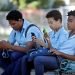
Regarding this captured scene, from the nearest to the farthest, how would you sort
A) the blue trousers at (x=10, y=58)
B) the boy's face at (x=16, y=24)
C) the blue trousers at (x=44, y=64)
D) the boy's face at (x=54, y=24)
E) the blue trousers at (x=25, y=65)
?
the blue trousers at (x=44, y=64) < the blue trousers at (x=25, y=65) < the boy's face at (x=54, y=24) < the blue trousers at (x=10, y=58) < the boy's face at (x=16, y=24)

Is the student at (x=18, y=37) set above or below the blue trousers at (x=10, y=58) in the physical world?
above

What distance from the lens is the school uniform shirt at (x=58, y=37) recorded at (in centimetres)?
568

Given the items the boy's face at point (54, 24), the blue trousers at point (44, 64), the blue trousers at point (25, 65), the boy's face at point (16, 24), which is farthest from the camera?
the boy's face at point (16, 24)

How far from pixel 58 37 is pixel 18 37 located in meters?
0.76

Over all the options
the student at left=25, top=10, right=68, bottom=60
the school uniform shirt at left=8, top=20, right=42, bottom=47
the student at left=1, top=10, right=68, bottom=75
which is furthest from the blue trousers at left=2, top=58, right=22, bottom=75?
the school uniform shirt at left=8, top=20, right=42, bottom=47

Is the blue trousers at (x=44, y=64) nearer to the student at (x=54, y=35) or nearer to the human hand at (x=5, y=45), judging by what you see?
the student at (x=54, y=35)

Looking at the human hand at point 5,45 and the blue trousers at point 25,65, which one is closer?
the blue trousers at point 25,65

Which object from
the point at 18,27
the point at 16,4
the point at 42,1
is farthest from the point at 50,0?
the point at 18,27

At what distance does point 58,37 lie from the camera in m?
5.75

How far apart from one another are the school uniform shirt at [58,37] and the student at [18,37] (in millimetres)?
324

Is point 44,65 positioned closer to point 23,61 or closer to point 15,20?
point 23,61

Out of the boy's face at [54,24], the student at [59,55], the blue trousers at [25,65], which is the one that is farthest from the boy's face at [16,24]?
the student at [59,55]

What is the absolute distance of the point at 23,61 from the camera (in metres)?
5.58

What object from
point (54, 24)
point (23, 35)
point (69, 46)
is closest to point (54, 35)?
point (54, 24)
